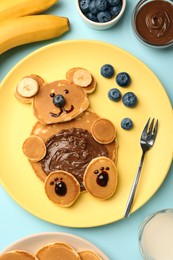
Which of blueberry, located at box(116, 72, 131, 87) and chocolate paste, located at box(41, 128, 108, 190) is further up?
blueberry, located at box(116, 72, 131, 87)

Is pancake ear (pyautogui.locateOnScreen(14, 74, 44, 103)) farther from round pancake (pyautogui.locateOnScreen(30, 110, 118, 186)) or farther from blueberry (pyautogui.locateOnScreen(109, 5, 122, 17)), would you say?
blueberry (pyautogui.locateOnScreen(109, 5, 122, 17))

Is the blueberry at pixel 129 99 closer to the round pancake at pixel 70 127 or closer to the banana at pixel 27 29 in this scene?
the round pancake at pixel 70 127

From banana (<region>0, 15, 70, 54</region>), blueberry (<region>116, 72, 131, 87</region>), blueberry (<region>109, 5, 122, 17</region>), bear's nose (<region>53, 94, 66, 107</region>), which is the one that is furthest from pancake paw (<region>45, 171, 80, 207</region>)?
blueberry (<region>109, 5, 122, 17</region>)

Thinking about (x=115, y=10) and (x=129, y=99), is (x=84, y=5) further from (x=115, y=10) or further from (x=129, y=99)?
(x=129, y=99)

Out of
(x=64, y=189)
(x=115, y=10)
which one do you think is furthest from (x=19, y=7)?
(x=64, y=189)

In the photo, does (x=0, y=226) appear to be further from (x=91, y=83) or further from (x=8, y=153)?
(x=91, y=83)

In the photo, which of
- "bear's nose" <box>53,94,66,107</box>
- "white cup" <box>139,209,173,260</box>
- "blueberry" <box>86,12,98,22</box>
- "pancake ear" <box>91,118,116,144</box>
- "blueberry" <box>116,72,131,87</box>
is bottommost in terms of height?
"white cup" <box>139,209,173,260</box>

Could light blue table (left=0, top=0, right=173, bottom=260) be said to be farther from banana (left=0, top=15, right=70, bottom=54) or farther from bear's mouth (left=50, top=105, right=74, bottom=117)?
bear's mouth (left=50, top=105, right=74, bottom=117)
